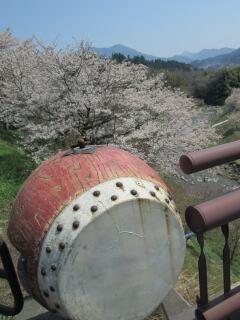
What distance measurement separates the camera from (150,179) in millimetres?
3104

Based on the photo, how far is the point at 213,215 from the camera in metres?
1.84

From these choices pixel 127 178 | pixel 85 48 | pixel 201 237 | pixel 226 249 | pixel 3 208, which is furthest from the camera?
pixel 85 48

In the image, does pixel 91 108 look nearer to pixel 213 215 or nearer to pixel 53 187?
pixel 53 187

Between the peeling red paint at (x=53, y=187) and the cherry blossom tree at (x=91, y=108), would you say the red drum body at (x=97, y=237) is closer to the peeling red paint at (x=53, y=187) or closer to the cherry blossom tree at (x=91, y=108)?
the peeling red paint at (x=53, y=187)

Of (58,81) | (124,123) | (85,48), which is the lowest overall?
(124,123)

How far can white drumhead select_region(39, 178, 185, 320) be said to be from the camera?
276 centimetres

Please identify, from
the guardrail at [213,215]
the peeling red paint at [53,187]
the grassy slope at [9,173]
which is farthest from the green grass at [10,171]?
the guardrail at [213,215]

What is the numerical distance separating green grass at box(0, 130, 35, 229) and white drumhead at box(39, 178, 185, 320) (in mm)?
5910

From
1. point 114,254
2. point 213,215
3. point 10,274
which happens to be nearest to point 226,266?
point 213,215

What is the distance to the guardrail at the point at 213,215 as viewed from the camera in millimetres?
1845

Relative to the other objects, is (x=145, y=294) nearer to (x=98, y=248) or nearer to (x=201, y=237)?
(x=98, y=248)

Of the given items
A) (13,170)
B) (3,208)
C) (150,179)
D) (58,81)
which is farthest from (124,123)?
(150,179)

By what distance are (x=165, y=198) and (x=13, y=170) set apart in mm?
11824

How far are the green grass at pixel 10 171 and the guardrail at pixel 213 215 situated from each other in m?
6.88
